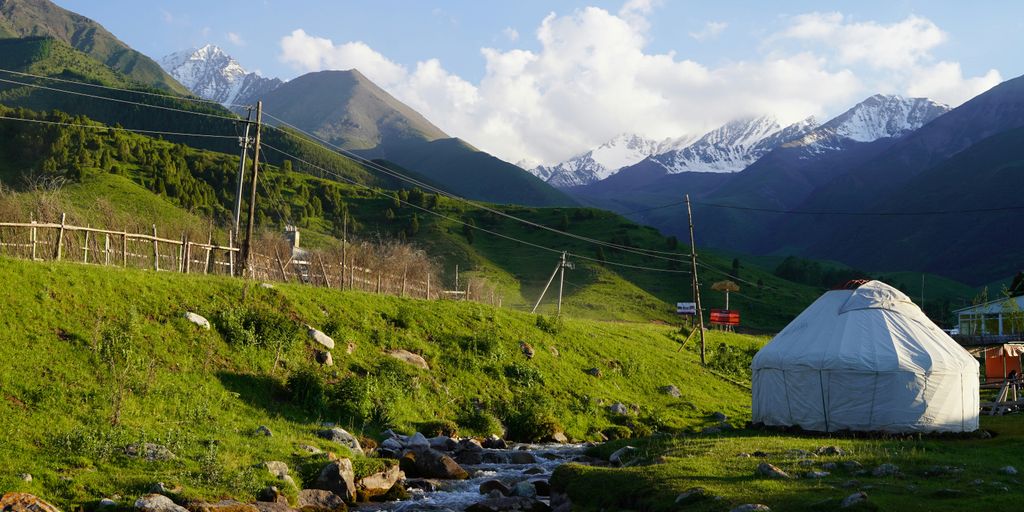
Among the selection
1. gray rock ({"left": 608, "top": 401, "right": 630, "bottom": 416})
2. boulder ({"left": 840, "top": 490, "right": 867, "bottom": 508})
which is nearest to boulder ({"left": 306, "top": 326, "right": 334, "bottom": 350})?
gray rock ({"left": 608, "top": 401, "right": 630, "bottom": 416})

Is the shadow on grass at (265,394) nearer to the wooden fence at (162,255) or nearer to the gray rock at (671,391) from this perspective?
the wooden fence at (162,255)

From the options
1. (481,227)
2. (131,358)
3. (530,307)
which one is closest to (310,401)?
(131,358)

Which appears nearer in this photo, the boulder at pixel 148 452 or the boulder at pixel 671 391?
the boulder at pixel 148 452

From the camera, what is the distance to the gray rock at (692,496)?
1471 cm

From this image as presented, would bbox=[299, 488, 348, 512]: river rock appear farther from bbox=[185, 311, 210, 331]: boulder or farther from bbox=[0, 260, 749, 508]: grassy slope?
bbox=[185, 311, 210, 331]: boulder

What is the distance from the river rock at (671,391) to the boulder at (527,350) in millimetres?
6981

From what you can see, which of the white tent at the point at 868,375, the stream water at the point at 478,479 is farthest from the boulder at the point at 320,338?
the white tent at the point at 868,375

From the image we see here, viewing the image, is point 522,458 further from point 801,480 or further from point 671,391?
point 671,391

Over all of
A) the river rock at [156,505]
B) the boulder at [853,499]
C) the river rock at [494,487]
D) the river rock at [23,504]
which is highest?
the boulder at [853,499]

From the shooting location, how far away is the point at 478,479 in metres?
21.9

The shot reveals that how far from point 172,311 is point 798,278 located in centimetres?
13645

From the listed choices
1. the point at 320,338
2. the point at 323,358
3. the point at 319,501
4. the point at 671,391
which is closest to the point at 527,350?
the point at 671,391

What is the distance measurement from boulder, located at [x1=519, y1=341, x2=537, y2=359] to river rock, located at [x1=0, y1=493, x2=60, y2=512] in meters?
25.4

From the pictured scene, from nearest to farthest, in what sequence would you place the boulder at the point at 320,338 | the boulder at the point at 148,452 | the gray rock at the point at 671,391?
the boulder at the point at 148,452, the boulder at the point at 320,338, the gray rock at the point at 671,391
